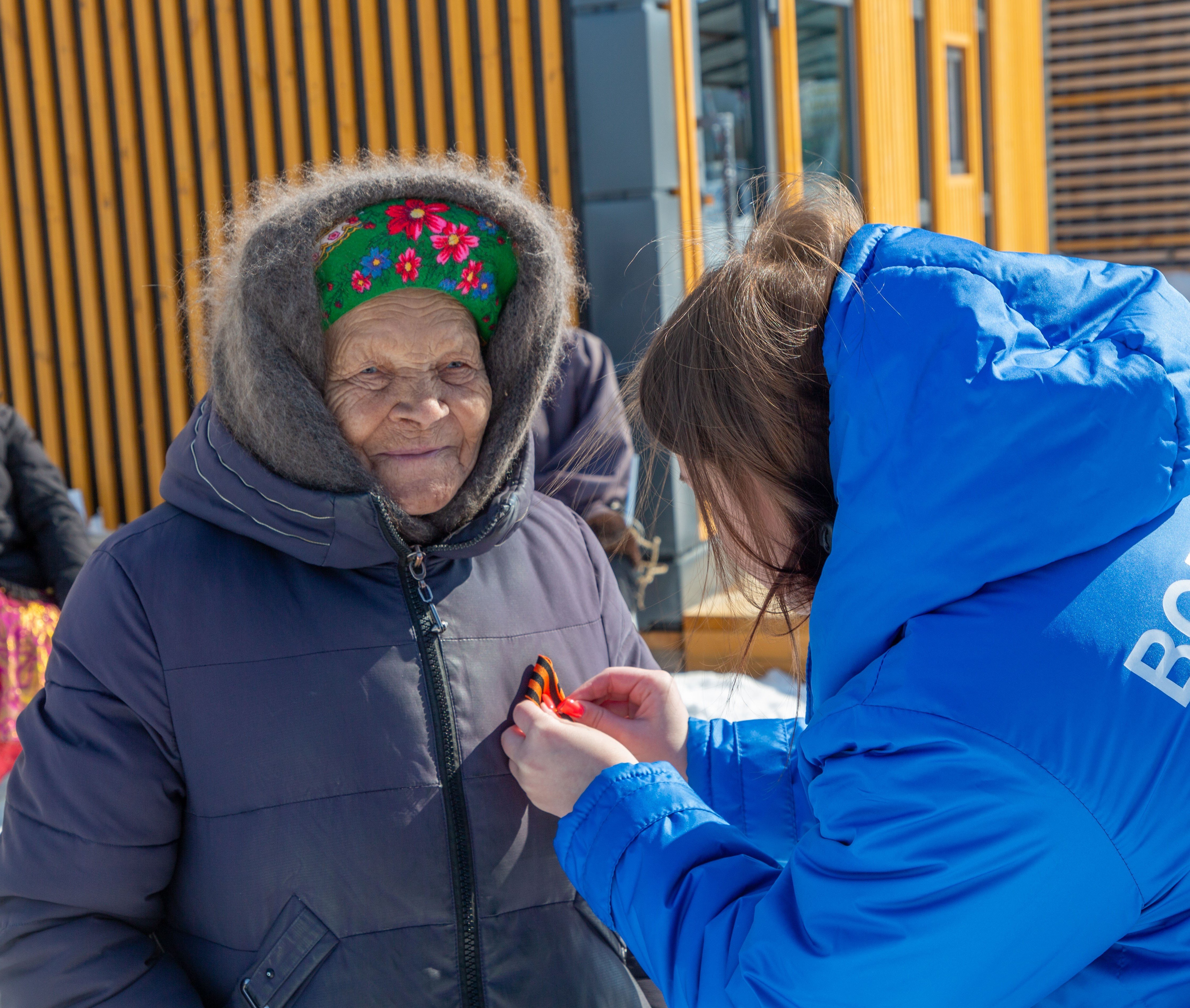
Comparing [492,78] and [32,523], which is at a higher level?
[492,78]

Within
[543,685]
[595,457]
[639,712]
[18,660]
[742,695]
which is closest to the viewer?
[543,685]

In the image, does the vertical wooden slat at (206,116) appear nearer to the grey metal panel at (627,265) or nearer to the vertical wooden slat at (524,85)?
the vertical wooden slat at (524,85)

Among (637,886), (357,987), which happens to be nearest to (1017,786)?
(637,886)

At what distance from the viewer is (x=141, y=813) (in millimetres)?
1448

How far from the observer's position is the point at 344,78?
5391mm

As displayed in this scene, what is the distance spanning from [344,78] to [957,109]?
5.29 metres

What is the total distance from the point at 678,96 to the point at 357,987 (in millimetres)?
4279

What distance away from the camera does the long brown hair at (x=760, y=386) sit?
1183 millimetres

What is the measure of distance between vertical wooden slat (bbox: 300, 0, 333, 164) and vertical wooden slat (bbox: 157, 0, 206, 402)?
0.68 metres

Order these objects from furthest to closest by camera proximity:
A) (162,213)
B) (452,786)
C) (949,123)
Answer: (949,123), (162,213), (452,786)

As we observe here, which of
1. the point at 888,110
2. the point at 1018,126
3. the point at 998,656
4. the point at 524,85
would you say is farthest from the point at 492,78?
the point at 1018,126

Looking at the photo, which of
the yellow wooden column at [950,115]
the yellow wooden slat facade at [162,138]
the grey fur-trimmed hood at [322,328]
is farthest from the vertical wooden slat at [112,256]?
the yellow wooden column at [950,115]

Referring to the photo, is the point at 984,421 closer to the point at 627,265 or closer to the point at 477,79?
the point at 627,265

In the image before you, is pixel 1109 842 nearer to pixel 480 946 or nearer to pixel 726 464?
pixel 726 464
